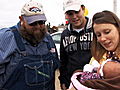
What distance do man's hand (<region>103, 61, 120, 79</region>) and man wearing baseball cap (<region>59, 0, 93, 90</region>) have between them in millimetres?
1484

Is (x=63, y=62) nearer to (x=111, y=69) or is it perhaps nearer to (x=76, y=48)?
(x=76, y=48)

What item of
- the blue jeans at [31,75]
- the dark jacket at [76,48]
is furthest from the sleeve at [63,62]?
the blue jeans at [31,75]

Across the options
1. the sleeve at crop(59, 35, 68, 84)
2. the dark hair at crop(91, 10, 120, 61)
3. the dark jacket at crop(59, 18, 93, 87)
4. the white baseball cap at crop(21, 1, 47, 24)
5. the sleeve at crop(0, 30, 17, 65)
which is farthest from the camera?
the sleeve at crop(59, 35, 68, 84)

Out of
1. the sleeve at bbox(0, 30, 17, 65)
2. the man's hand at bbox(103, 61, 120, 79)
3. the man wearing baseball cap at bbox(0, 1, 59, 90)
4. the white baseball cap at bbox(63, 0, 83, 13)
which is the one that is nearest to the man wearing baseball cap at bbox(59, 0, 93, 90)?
the white baseball cap at bbox(63, 0, 83, 13)

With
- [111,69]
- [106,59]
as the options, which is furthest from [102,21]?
[111,69]

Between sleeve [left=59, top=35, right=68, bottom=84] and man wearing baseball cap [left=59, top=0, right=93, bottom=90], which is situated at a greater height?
man wearing baseball cap [left=59, top=0, right=93, bottom=90]

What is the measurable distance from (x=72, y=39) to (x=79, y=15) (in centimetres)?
33

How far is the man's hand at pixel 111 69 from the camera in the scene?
1296mm

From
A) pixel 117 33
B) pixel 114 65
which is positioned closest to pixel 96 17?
pixel 117 33

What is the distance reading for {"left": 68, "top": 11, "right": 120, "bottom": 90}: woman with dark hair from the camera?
133 cm

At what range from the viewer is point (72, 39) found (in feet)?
9.78

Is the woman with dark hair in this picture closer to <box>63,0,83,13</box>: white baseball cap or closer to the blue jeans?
the blue jeans

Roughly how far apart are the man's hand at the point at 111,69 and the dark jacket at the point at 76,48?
4.87ft

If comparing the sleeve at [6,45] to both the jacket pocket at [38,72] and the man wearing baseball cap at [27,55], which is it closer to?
the man wearing baseball cap at [27,55]
